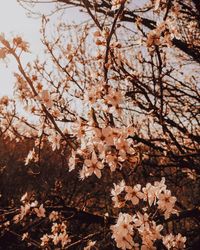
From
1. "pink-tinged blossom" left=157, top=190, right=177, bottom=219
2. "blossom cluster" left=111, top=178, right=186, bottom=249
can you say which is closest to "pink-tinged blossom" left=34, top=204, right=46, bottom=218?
"blossom cluster" left=111, top=178, right=186, bottom=249

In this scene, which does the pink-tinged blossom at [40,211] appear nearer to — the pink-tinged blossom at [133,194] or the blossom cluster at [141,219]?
the blossom cluster at [141,219]

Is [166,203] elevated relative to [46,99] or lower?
lower

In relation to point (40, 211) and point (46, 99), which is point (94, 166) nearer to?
point (46, 99)

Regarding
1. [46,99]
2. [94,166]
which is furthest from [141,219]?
[46,99]

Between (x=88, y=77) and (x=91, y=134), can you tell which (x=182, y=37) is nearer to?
(x=88, y=77)

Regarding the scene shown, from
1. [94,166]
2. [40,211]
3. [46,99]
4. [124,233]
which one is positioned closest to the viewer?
[124,233]

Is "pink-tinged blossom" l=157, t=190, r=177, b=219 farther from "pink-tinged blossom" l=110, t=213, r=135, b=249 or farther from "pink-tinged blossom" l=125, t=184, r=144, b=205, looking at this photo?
"pink-tinged blossom" l=110, t=213, r=135, b=249

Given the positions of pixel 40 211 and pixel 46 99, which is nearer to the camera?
pixel 46 99

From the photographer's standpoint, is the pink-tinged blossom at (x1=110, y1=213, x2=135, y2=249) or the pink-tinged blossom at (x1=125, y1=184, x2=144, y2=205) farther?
the pink-tinged blossom at (x1=125, y1=184, x2=144, y2=205)

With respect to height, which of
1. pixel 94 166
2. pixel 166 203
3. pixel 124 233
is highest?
pixel 94 166

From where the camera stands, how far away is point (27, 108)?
3.35 meters

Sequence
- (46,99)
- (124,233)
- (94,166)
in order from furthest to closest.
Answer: (46,99) → (94,166) → (124,233)

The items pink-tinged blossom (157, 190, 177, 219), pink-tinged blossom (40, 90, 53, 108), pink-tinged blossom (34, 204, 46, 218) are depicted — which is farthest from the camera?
pink-tinged blossom (34, 204, 46, 218)

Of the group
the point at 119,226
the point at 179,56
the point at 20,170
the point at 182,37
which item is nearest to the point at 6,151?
the point at 20,170
